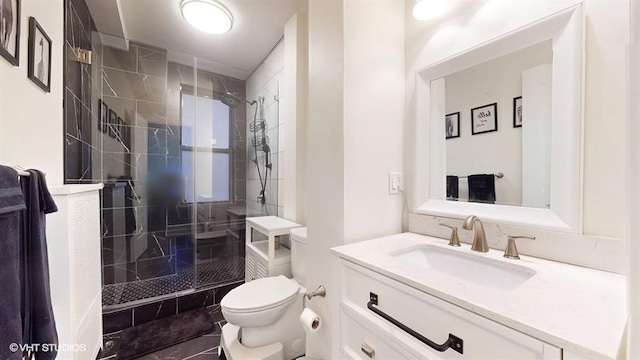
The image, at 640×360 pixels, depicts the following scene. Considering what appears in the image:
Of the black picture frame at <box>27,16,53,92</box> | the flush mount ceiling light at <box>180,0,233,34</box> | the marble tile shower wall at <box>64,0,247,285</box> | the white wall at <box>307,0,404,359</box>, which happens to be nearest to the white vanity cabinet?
the white wall at <box>307,0,404,359</box>

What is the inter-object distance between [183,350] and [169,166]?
1841 millimetres

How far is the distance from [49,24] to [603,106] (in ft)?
8.13

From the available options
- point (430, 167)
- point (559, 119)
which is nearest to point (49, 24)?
point (430, 167)

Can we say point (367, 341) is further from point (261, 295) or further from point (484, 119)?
point (484, 119)

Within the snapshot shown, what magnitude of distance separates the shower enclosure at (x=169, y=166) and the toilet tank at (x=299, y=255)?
3.06 feet

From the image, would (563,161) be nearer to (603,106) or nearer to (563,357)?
(603,106)

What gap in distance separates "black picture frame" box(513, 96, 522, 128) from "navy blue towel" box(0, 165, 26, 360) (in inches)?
71.5

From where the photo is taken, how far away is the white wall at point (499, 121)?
3.36 feet

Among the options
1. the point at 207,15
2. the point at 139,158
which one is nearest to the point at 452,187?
the point at 207,15

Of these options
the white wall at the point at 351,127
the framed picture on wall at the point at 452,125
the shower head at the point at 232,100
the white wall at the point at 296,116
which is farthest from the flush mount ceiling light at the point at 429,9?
the shower head at the point at 232,100

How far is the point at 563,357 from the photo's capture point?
46cm

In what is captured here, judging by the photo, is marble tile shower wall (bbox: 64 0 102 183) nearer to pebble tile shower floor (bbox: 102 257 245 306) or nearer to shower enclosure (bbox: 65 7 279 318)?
shower enclosure (bbox: 65 7 279 318)

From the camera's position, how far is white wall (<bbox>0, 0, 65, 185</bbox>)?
2.88ft

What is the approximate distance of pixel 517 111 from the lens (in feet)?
3.42
